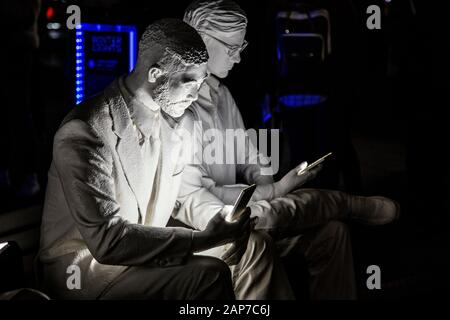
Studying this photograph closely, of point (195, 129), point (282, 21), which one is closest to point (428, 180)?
point (282, 21)

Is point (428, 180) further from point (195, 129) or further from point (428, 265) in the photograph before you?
point (195, 129)

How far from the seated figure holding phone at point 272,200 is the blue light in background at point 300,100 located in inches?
43.1

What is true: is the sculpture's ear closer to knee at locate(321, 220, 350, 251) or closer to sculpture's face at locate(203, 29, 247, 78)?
sculpture's face at locate(203, 29, 247, 78)

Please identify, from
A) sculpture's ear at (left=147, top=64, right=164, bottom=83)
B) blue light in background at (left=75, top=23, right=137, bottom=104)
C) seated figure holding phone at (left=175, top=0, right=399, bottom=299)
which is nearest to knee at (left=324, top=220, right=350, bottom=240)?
seated figure holding phone at (left=175, top=0, right=399, bottom=299)

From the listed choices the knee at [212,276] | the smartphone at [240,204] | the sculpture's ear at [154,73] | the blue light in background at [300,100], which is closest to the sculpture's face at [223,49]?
the sculpture's ear at [154,73]

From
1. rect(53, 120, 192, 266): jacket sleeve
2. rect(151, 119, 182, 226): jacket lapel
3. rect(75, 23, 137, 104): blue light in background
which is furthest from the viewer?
rect(75, 23, 137, 104): blue light in background

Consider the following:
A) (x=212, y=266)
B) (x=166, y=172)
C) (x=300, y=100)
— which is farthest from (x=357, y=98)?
(x=212, y=266)

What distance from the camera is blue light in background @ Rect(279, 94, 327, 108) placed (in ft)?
14.6

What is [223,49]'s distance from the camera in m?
3.13

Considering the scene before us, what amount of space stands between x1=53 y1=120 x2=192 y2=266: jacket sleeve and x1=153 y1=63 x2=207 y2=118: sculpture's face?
28cm

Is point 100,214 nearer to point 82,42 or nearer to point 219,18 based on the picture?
point 219,18

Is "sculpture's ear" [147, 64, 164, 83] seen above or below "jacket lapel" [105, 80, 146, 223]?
above

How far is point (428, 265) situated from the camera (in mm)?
4164

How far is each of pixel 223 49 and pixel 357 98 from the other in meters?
1.90
